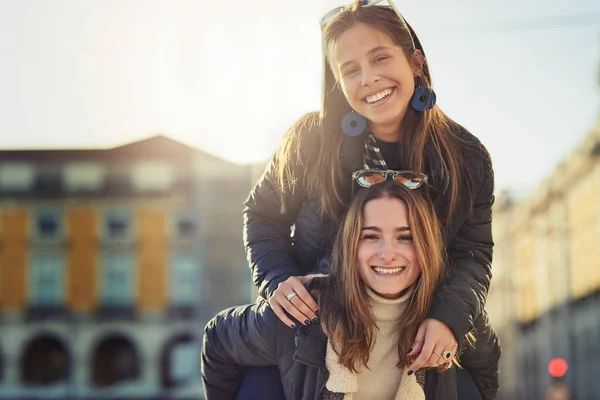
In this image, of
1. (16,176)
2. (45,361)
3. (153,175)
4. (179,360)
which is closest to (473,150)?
(179,360)

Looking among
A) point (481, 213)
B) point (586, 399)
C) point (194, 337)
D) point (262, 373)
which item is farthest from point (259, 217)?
point (194, 337)

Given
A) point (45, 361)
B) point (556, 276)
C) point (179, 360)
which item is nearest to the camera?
point (556, 276)

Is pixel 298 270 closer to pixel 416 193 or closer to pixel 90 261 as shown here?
pixel 416 193

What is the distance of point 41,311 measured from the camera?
114 feet

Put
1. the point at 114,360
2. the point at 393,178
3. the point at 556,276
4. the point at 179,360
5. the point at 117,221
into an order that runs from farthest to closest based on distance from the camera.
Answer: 1. the point at 117,221
2. the point at 114,360
3. the point at 179,360
4. the point at 556,276
5. the point at 393,178

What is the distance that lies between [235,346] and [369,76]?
0.79 m

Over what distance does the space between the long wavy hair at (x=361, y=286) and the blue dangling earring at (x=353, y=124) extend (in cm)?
25

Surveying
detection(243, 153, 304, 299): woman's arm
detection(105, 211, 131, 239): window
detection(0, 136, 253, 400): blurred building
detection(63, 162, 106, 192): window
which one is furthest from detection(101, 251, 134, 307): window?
detection(243, 153, 304, 299): woman's arm

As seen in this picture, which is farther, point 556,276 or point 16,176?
point 16,176

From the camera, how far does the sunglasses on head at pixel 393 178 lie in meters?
2.32

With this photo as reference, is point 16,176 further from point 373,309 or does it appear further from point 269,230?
point 373,309

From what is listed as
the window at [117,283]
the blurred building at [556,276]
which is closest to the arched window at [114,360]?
the window at [117,283]

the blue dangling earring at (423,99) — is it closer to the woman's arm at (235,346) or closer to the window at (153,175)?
the woman's arm at (235,346)

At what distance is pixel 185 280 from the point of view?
3450cm
